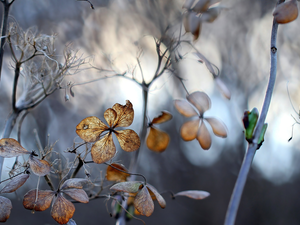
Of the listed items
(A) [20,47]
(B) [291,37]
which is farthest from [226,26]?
(A) [20,47]

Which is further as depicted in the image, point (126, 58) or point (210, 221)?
point (210, 221)

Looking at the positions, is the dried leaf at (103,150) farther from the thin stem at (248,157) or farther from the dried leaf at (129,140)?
the thin stem at (248,157)

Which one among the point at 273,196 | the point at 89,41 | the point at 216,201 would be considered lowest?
the point at 216,201

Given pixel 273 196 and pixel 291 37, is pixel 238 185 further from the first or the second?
pixel 273 196

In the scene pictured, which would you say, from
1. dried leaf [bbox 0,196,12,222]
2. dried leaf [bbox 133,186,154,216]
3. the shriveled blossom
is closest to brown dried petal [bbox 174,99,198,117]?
the shriveled blossom

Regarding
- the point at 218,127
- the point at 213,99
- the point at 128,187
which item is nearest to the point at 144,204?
the point at 128,187

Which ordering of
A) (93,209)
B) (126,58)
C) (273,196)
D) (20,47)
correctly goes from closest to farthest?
(20,47) → (126,58) → (273,196) → (93,209)

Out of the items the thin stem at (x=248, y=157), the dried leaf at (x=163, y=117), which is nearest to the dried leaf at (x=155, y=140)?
the dried leaf at (x=163, y=117)

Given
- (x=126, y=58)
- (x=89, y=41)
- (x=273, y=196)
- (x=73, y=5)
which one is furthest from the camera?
(x=273, y=196)
